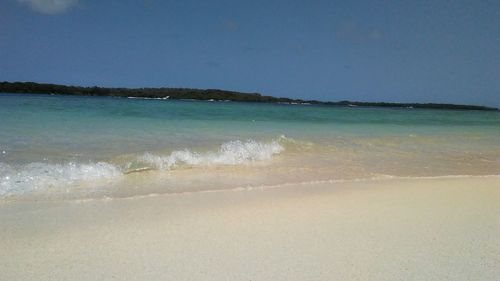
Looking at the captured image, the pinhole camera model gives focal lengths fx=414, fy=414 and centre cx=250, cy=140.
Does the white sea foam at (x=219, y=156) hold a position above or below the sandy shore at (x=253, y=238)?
below

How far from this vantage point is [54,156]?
6.86m

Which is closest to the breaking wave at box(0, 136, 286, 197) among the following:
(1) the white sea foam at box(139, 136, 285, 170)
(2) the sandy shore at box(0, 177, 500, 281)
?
(1) the white sea foam at box(139, 136, 285, 170)

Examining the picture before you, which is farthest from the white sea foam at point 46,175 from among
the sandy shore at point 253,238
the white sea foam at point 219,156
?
the white sea foam at point 219,156

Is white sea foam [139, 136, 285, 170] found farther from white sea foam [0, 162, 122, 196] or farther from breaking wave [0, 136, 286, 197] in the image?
white sea foam [0, 162, 122, 196]

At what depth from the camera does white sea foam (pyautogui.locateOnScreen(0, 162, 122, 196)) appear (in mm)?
4752

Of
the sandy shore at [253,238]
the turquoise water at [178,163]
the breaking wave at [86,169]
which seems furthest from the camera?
the turquoise water at [178,163]

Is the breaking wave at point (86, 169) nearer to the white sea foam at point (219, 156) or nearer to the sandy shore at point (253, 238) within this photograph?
the white sea foam at point (219, 156)

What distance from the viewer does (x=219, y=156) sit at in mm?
7719

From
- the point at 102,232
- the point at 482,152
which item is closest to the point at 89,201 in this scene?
the point at 102,232

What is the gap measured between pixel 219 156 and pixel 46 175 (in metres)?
3.18

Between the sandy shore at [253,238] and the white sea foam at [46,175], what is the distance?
2.71 feet

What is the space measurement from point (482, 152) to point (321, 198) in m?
7.86

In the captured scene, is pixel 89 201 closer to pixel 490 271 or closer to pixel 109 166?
pixel 109 166

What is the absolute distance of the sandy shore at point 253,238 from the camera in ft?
8.62
